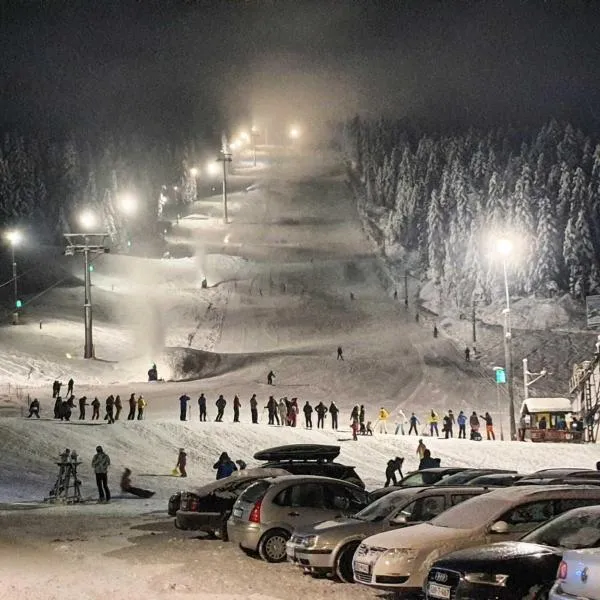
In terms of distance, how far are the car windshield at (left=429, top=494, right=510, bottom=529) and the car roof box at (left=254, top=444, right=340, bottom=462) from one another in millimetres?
10610

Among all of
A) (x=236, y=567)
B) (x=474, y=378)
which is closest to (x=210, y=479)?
(x=236, y=567)

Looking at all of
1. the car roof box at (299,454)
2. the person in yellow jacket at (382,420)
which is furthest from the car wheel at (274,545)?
the person in yellow jacket at (382,420)

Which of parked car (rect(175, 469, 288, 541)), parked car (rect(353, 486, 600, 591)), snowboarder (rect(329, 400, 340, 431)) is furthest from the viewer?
snowboarder (rect(329, 400, 340, 431))

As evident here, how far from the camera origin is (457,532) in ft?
34.7

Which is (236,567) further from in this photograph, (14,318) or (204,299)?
(204,299)

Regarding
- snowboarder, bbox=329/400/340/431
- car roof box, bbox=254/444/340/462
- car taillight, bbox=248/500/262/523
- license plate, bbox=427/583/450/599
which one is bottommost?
license plate, bbox=427/583/450/599

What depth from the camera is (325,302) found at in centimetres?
7812

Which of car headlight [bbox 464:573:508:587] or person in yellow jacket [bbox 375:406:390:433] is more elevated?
person in yellow jacket [bbox 375:406:390:433]

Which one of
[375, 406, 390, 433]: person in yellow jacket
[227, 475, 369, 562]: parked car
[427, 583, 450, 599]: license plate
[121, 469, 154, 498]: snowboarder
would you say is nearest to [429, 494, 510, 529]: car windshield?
[427, 583, 450, 599]: license plate

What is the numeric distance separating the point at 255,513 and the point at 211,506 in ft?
9.15

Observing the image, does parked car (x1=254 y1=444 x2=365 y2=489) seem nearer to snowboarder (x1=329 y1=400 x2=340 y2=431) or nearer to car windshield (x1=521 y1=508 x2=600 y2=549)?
car windshield (x1=521 y1=508 x2=600 y2=549)

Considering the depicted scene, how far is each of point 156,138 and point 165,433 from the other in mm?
131000

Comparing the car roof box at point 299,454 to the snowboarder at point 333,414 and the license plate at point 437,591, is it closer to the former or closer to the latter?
the license plate at point 437,591

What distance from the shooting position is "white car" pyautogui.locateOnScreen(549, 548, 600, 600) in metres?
7.23
